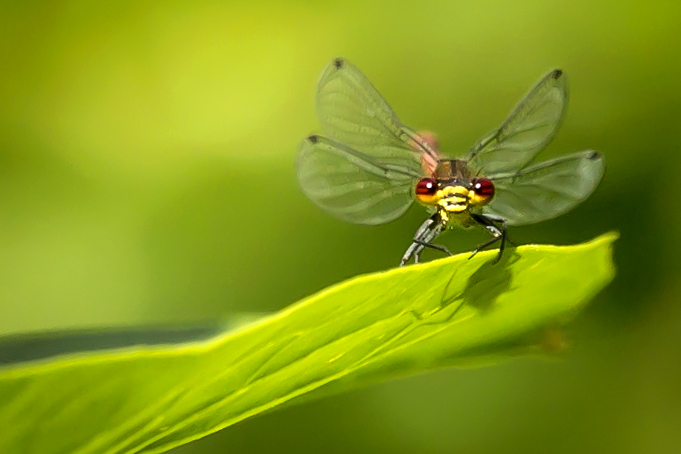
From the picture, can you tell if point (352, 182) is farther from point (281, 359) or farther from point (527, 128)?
point (281, 359)

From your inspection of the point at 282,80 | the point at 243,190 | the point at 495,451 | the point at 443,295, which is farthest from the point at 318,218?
the point at 443,295

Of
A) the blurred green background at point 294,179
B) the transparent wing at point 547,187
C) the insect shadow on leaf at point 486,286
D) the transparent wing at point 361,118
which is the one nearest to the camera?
the insect shadow on leaf at point 486,286

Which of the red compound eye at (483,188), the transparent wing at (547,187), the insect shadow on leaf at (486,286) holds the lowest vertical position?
the insect shadow on leaf at (486,286)

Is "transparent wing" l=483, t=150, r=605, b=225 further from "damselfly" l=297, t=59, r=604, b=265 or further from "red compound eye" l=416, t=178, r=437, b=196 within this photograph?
"red compound eye" l=416, t=178, r=437, b=196

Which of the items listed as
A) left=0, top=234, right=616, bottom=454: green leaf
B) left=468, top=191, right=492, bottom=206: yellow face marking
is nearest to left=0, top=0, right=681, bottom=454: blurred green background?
left=468, top=191, right=492, bottom=206: yellow face marking

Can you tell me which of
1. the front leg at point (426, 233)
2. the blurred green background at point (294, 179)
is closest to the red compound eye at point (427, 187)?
the front leg at point (426, 233)

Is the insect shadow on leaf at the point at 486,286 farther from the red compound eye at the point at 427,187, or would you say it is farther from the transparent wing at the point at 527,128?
the transparent wing at the point at 527,128

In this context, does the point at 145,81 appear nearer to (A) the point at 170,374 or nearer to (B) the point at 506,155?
(B) the point at 506,155
